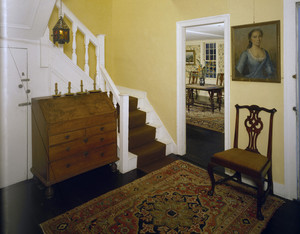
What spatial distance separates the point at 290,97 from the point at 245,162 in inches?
36.8

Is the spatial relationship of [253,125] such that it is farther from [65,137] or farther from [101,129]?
[65,137]

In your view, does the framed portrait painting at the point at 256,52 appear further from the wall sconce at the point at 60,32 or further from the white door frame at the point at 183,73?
the wall sconce at the point at 60,32

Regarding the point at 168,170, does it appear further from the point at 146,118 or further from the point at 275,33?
the point at 275,33

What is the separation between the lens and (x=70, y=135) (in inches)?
124

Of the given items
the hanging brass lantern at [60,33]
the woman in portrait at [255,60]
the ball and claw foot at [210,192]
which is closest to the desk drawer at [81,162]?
the ball and claw foot at [210,192]

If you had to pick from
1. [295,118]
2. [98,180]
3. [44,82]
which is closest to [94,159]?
[98,180]

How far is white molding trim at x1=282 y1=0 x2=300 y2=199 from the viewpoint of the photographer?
278 centimetres

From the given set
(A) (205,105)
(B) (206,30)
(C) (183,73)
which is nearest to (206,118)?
(A) (205,105)

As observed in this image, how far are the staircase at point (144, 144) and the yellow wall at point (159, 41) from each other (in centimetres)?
35

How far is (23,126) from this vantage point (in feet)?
11.1

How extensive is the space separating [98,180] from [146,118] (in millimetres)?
1653

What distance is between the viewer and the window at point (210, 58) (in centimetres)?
1191

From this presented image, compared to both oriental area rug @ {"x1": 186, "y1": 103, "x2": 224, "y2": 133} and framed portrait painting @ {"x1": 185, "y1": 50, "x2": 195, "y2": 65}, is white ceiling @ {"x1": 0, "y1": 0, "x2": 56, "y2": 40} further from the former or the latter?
framed portrait painting @ {"x1": 185, "y1": 50, "x2": 195, "y2": 65}

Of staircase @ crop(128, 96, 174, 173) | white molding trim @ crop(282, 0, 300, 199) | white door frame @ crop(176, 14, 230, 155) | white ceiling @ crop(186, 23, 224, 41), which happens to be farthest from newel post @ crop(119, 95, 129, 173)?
white ceiling @ crop(186, 23, 224, 41)
